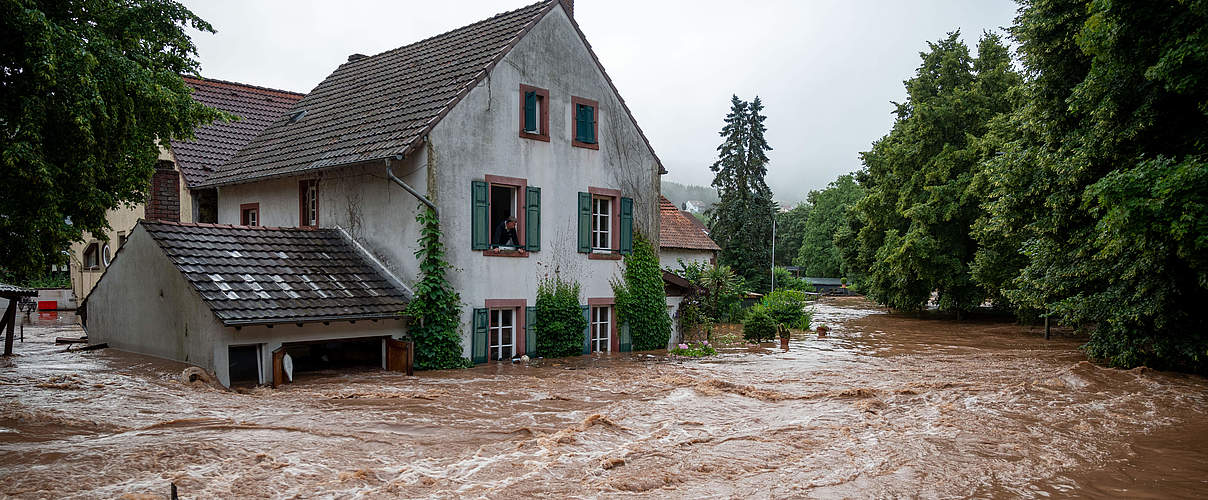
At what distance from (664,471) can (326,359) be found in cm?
1105

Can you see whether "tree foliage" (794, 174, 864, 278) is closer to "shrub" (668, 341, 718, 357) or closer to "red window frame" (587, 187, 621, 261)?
"shrub" (668, 341, 718, 357)

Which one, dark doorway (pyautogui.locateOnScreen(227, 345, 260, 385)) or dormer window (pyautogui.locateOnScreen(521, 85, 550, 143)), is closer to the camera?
dark doorway (pyautogui.locateOnScreen(227, 345, 260, 385))

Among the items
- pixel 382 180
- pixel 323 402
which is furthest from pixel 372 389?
pixel 382 180

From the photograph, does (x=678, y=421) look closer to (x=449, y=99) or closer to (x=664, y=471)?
(x=664, y=471)

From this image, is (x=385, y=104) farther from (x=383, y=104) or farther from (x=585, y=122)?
(x=585, y=122)

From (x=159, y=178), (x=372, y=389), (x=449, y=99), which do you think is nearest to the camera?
(x=372, y=389)

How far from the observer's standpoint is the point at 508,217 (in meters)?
19.7

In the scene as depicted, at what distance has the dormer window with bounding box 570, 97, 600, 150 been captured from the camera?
2048cm

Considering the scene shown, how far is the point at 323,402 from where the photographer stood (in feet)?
44.6

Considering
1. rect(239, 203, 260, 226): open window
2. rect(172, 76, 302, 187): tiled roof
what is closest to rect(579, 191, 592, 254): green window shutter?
rect(239, 203, 260, 226): open window

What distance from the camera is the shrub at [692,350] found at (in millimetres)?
22141

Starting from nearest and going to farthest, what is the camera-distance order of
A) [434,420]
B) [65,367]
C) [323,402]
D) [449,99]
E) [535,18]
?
[434,420]
[323,402]
[65,367]
[449,99]
[535,18]

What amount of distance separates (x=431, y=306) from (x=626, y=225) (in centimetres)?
637

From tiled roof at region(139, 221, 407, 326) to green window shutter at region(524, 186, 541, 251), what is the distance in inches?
133
